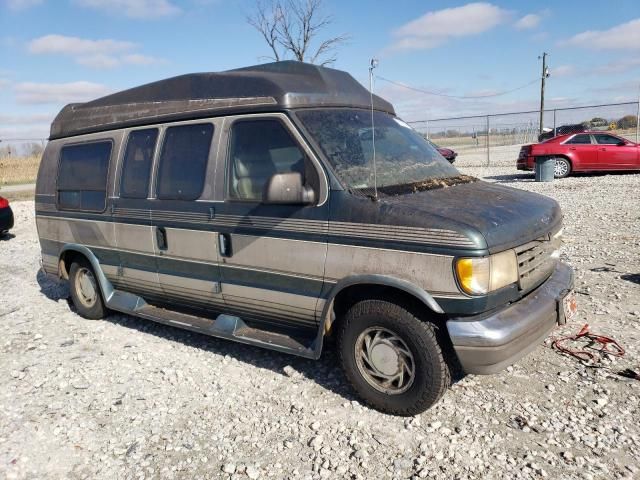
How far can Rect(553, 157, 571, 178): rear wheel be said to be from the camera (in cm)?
1691

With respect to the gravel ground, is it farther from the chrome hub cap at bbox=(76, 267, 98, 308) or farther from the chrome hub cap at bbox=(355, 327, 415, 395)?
the chrome hub cap at bbox=(76, 267, 98, 308)

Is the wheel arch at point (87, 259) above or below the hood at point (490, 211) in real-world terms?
below

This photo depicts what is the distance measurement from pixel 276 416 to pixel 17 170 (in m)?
30.4

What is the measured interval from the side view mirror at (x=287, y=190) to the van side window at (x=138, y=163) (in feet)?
5.74

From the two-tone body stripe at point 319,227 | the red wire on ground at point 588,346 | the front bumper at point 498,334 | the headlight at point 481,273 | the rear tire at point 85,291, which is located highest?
the two-tone body stripe at point 319,227

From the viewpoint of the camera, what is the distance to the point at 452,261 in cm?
313

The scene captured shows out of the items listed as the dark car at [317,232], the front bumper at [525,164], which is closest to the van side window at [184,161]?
the dark car at [317,232]

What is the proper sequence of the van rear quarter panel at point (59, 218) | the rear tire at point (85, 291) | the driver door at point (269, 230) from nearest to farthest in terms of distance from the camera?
the driver door at point (269, 230) < the van rear quarter panel at point (59, 218) < the rear tire at point (85, 291)

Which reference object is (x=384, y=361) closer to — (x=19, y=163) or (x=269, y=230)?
(x=269, y=230)

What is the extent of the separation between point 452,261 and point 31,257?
8.82m

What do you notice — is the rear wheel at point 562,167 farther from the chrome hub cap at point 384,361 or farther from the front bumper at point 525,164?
the chrome hub cap at point 384,361

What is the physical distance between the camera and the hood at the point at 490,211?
10.5ft

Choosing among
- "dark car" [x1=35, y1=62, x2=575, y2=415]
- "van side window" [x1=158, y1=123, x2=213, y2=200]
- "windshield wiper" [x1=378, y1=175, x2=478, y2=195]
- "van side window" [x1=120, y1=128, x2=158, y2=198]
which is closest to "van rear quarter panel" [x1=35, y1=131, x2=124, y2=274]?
"dark car" [x1=35, y1=62, x2=575, y2=415]

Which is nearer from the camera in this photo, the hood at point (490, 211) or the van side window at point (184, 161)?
the hood at point (490, 211)
